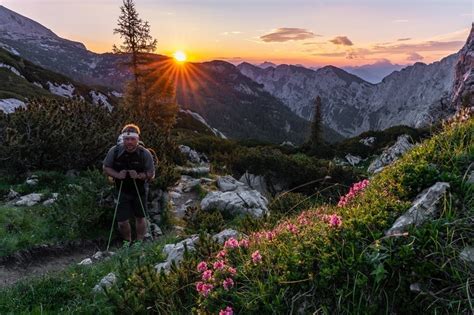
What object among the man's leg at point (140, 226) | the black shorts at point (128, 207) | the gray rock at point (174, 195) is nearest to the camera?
the black shorts at point (128, 207)

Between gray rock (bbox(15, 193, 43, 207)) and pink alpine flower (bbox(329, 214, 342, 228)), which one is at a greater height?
pink alpine flower (bbox(329, 214, 342, 228))

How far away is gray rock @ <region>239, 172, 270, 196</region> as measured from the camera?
19.6 meters

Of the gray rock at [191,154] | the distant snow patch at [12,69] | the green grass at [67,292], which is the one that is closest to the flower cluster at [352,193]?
the green grass at [67,292]

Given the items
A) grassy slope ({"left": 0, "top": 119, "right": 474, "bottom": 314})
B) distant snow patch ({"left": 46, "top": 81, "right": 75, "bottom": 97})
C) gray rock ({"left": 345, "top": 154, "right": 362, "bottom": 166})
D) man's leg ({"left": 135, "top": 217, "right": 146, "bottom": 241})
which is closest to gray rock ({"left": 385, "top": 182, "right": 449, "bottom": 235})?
grassy slope ({"left": 0, "top": 119, "right": 474, "bottom": 314})

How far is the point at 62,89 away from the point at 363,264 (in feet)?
243

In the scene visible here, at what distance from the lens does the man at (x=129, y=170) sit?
28.5 feet

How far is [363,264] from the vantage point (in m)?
3.19

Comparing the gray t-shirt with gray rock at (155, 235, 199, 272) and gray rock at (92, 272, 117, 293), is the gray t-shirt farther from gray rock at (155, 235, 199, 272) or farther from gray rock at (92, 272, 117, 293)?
gray rock at (92, 272, 117, 293)

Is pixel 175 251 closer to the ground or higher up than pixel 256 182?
higher up

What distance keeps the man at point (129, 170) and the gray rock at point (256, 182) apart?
10.6 m

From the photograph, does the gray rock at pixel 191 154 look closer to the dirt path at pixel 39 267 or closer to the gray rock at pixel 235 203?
the gray rock at pixel 235 203

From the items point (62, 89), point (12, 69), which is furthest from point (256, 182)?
point (62, 89)

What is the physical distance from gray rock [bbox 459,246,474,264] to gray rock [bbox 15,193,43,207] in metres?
10.9

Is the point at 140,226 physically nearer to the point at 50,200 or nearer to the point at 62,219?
the point at 62,219
